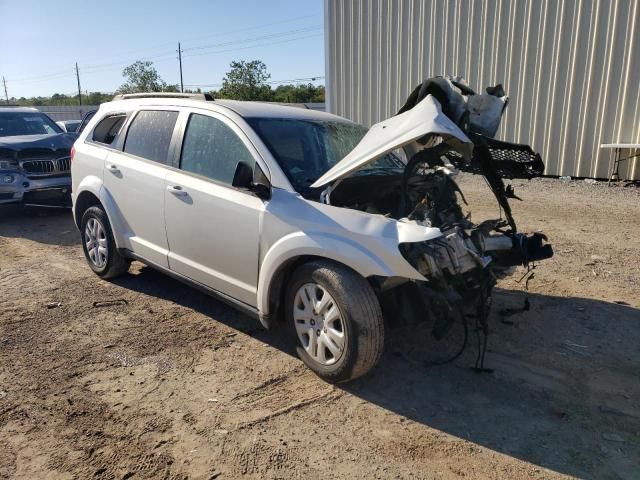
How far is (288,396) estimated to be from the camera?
3281 mm

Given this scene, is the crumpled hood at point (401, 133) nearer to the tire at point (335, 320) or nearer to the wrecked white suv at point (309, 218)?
the wrecked white suv at point (309, 218)

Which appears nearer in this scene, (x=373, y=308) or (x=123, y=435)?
(x=123, y=435)

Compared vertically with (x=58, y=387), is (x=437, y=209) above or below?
above

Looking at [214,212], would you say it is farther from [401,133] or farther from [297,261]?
[401,133]

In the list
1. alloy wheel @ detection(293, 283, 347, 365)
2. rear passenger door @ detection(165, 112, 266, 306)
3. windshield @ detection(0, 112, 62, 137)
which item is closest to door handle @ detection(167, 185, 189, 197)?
rear passenger door @ detection(165, 112, 266, 306)

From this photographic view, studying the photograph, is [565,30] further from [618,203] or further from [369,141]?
[369,141]

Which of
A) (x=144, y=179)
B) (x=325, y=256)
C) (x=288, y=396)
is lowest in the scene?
(x=288, y=396)

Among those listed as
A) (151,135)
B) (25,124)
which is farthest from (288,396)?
(25,124)

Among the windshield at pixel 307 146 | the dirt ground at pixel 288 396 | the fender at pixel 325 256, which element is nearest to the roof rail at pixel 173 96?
the windshield at pixel 307 146

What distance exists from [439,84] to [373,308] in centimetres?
173

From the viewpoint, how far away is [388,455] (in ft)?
8.96

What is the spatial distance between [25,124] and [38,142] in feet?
4.57

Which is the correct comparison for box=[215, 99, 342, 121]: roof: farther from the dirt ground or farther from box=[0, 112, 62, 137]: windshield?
box=[0, 112, 62, 137]: windshield

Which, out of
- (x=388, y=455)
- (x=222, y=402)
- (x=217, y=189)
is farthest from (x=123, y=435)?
(x=217, y=189)
